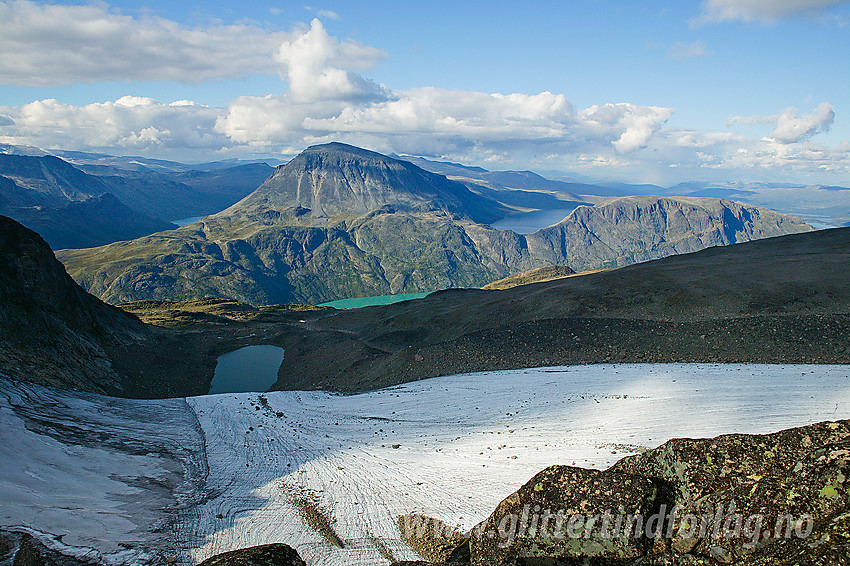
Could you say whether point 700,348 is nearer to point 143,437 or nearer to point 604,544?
point 604,544

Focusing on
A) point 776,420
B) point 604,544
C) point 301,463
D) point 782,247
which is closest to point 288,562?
point 604,544

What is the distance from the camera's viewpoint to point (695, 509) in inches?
341

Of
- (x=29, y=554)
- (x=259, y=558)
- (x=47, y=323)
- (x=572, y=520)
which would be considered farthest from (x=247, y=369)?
(x=572, y=520)

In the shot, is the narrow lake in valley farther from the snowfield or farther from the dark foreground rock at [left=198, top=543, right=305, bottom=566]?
the dark foreground rock at [left=198, top=543, right=305, bottom=566]

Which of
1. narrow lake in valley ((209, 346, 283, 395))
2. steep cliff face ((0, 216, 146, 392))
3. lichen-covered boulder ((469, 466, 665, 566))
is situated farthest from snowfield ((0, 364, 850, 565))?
narrow lake in valley ((209, 346, 283, 395))

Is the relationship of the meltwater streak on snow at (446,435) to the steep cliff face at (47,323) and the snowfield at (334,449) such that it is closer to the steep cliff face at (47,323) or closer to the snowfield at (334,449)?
the snowfield at (334,449)

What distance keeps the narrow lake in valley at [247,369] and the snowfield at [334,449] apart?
30.8m

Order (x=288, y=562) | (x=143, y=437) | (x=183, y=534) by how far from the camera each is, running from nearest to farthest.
Answer: 1. (x=288, y=562)
2. (x=183, y=534)
3. (x=143, y=437)

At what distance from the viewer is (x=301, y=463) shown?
24500 millimetres

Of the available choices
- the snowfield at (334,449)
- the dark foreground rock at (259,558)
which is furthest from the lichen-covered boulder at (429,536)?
the dark foreground rock at (259,558)

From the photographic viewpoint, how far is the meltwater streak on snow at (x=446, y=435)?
17.5m

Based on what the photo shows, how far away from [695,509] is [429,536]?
9573 millimetres

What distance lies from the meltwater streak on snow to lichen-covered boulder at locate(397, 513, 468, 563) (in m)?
0.44

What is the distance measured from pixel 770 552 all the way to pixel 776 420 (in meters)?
20.5
